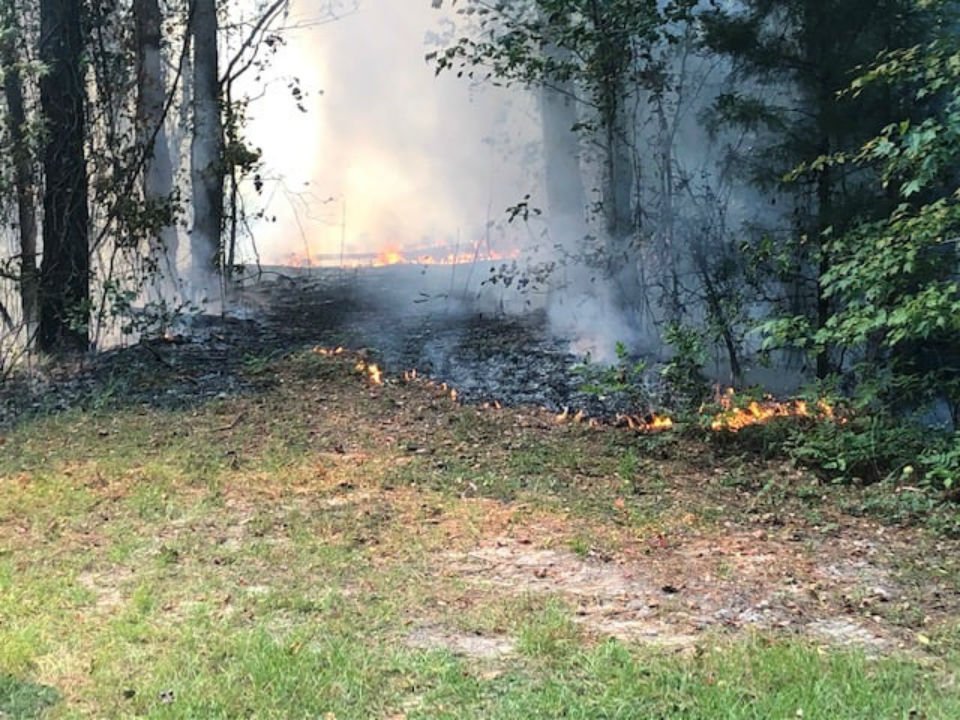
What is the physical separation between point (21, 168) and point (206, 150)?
8.72 ft

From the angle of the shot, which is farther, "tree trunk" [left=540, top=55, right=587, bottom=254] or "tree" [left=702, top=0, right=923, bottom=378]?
"tree trunk" [left=540, top=55, right=587, bottom=254]

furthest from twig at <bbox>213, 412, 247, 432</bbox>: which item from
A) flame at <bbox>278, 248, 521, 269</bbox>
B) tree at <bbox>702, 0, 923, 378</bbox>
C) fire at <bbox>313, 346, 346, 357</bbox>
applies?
flame at <bbox>278, 248, 521, 269</bbox>

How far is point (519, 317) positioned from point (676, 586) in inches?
270

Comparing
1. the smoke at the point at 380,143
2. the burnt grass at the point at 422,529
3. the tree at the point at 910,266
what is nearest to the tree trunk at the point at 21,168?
the burnt grass at the point at 422,529

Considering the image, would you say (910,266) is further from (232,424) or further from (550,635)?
(232,424)

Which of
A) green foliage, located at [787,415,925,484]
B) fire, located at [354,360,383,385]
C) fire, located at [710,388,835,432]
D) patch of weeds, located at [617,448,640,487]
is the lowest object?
patch of weeds, located at [617,448,640,487]

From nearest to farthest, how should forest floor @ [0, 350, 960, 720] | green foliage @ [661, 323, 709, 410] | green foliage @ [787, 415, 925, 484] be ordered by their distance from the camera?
forest floor @ [0, 350, 960, 720], green foliage @ [787, 415, 925, 484], green foliage @ [661, 323, 709, 410]

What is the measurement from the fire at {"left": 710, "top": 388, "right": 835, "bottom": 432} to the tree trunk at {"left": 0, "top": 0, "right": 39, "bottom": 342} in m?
6.11

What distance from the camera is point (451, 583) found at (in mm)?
3662

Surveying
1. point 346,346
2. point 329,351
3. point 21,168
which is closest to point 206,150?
point 21,168

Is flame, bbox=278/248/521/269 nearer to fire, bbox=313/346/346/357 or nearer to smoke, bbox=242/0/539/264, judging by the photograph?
smoke, bbox=242/0/539/264

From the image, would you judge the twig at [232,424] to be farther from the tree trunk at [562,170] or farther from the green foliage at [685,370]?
the tree trunk at [562,170]

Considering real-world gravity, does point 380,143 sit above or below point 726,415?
above

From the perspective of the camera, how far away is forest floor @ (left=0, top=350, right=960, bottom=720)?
274 centimetres
